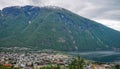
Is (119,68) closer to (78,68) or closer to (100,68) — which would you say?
(100,68)

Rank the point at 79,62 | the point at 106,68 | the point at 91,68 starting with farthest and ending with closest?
the point at 106,68 → the point at 91,68 → the point at 79,62

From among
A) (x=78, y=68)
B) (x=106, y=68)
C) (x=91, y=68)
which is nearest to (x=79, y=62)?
(x=78, y=68)

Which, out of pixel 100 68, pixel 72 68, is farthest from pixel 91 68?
pixel 72 68

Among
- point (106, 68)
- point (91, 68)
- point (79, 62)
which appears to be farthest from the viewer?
point (106, 68)

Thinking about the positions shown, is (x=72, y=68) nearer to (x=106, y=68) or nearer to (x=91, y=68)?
(x=91, y=68)

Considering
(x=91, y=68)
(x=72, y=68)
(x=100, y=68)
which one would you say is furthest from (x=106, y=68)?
(x=72, y=68)

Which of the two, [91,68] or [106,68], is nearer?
[91,68]

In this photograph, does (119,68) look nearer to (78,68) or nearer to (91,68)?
(91,68)
